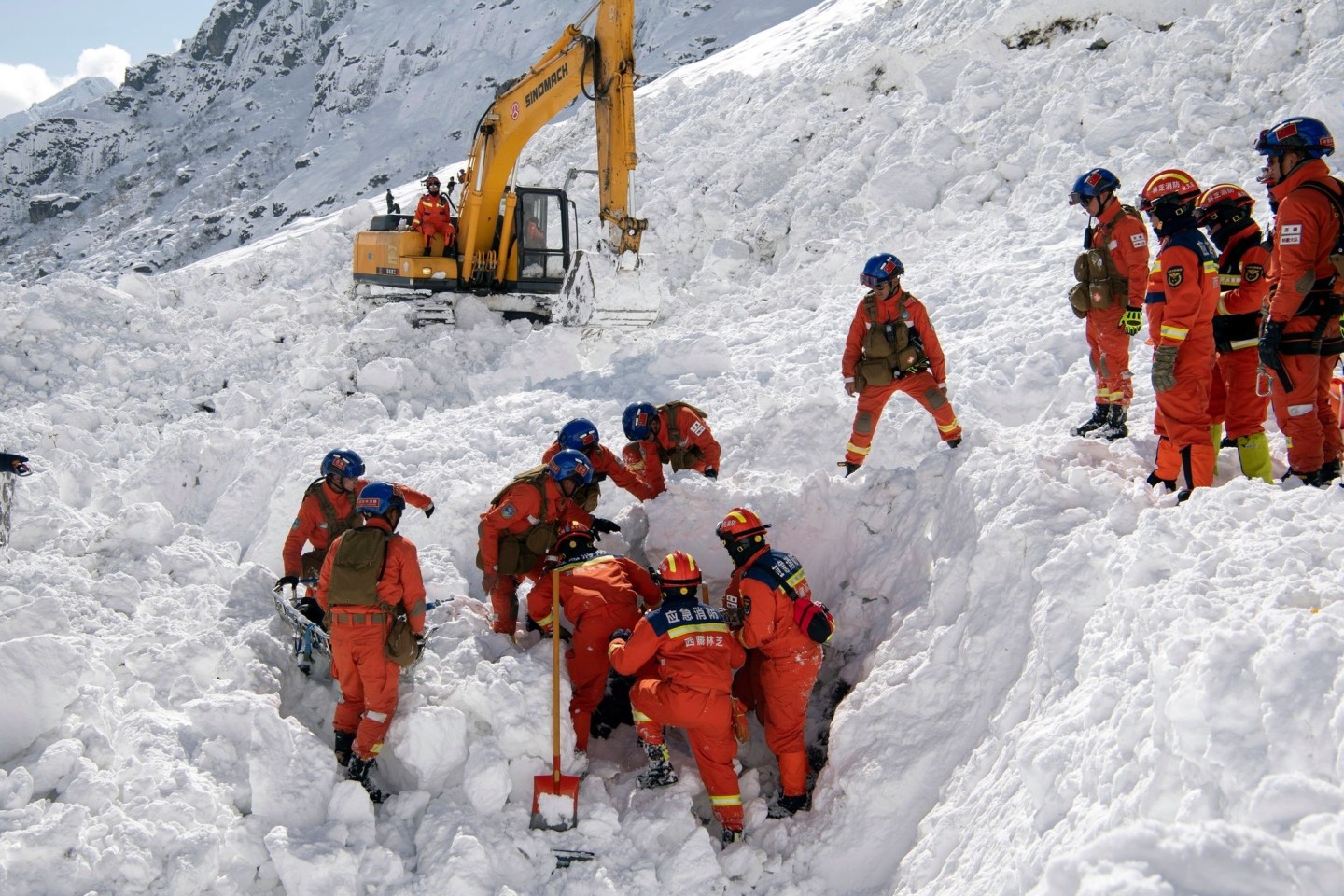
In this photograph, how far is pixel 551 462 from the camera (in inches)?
219

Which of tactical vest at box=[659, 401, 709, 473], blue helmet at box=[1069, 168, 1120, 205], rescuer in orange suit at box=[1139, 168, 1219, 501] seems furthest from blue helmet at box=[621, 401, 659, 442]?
rescuer in orange suit at box=[1139, 168, 1219, 501]

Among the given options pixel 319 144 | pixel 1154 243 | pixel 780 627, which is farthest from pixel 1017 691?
pixel 319 144

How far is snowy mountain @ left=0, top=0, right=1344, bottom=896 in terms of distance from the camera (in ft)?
9.37

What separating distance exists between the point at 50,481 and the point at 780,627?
6.25 metres

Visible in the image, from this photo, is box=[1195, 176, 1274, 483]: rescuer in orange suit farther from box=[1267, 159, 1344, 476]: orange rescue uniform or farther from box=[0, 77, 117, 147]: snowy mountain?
box=[0, 77, 117, 147]: snowy mountain

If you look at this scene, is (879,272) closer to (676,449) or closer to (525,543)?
(676,449)

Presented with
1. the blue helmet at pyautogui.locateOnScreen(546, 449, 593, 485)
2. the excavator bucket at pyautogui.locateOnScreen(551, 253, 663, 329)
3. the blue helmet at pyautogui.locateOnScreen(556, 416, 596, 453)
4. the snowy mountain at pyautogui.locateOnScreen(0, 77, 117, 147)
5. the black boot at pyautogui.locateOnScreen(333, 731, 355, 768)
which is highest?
the snowy mountain at pyautogui.locateOnScreen(0, 77, 117, 147)

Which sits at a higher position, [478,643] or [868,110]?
[868,110]

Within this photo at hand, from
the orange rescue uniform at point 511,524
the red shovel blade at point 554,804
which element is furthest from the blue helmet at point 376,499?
the red shovel blade at point 554,804

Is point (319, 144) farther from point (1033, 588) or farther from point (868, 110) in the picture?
point (1033, 588)

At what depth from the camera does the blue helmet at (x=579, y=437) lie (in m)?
6.08

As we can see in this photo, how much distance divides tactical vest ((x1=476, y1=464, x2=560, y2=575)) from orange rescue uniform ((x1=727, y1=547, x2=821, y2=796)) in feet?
4.52

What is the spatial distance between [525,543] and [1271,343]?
159 inches

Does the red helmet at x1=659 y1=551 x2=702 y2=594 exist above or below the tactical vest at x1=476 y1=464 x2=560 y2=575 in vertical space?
below
